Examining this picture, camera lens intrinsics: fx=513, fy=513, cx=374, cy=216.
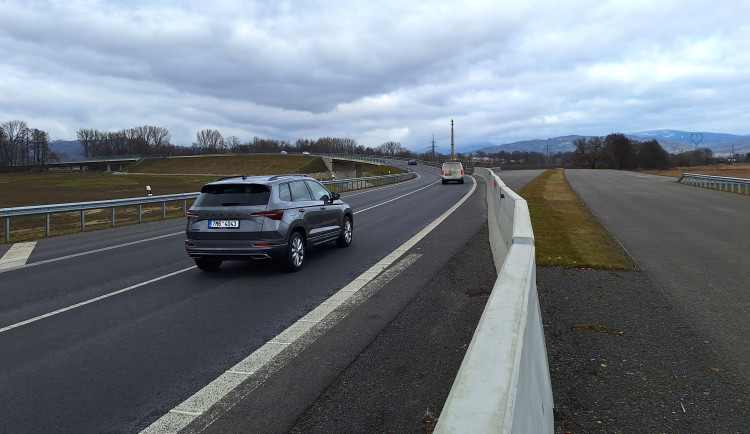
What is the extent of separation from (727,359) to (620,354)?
2.82 ft

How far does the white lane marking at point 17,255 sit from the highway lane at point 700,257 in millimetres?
11130

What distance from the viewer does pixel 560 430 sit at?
3223mm

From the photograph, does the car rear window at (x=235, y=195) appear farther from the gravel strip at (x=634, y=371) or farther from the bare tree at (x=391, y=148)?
the bare tree at (x=391, y=148)

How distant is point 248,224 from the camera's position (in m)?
8.33

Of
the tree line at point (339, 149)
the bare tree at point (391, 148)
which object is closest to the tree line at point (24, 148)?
the tree line at point (339, 149)

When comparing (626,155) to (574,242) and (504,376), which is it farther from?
(504,376)

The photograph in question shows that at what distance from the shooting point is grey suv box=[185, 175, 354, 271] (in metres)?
8.29

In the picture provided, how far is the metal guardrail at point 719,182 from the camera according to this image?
26.1 m

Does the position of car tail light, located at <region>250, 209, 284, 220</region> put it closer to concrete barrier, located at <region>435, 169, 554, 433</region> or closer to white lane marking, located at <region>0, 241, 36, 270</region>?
white lane marking, located at <region>0, 241, 36, 270</region>

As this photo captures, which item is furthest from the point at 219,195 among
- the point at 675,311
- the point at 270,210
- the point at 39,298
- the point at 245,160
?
the point at 245,160

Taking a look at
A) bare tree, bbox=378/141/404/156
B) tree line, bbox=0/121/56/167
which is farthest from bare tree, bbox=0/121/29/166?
bare tree, bbox=378/141/404/156

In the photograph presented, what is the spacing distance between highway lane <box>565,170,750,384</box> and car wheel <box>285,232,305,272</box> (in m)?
5.52

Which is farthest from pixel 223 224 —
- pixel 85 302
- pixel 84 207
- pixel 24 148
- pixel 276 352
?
pixel 24 148

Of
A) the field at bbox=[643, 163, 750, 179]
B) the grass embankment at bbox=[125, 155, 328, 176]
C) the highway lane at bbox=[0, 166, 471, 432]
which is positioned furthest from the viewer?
the grass embankment at bbox=[125, 155, 328, 176]
